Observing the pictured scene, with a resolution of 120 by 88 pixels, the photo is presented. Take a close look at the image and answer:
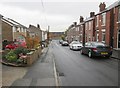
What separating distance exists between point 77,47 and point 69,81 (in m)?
23.9

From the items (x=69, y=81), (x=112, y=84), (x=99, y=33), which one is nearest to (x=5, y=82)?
(x=69, y=81)

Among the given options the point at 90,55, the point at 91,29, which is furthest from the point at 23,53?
the point at 91,29

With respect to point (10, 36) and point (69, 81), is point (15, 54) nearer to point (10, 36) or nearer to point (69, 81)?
point (69, 81)

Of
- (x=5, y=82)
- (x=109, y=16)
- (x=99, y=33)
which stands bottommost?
(x=5, y=82)

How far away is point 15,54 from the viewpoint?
50.8 ft

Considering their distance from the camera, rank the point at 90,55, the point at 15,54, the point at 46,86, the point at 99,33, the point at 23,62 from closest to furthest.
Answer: the point at 46,86 < the point at 23,62 < the point at 15,54 < the point at 90,55 < the point at 99,33

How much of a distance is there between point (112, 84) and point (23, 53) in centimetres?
965

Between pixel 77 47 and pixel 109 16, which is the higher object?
pixel 109 16

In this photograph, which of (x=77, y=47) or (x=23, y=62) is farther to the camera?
(x=77, y=47)

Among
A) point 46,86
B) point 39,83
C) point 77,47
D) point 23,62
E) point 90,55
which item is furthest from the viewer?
point 77,47

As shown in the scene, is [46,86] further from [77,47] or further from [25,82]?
[77,47]

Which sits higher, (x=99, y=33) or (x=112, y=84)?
(x=99, y=33)

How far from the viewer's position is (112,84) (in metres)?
8.02

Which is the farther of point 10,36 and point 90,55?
point 10,36
